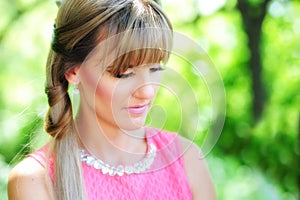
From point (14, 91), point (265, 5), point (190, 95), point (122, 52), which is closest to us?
point (122, 52)

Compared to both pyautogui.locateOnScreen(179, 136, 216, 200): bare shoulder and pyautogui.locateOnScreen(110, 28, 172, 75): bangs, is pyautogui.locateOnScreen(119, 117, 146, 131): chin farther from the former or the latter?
pyautogui.locateOnScreen(179, 136, 216, 200): bare shoulder

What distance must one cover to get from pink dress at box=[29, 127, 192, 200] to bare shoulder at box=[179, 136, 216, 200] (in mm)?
14

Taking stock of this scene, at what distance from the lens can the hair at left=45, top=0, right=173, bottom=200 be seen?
4.67 feet

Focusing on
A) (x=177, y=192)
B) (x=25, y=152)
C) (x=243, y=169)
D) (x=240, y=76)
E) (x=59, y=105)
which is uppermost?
(x=59, y=105)

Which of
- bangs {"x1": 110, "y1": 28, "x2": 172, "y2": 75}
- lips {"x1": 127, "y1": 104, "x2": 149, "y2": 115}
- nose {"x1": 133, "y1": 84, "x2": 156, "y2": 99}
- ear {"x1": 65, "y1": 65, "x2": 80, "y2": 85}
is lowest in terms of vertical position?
lips {"x1": 127, "y1": 104, "x2": 149, "y2": 115}

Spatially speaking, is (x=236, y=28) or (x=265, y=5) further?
(x=236, y=28)

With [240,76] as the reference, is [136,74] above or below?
above

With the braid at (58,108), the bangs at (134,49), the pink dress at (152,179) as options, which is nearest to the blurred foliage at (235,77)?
the pink dress at (152,179)

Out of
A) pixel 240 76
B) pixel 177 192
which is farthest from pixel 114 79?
pixel 240 76

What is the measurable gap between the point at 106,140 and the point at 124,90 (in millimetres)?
187

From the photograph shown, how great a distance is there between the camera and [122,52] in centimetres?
142

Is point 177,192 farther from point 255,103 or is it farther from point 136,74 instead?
point 255,103

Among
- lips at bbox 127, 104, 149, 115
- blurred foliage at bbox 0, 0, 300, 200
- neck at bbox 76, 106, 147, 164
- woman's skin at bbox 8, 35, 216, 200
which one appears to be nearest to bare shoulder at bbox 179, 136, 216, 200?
woman's skin at bbox 8, 35, 216, 200

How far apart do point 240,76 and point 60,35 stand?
242 cm
